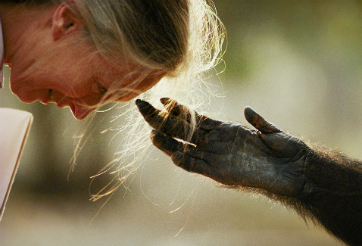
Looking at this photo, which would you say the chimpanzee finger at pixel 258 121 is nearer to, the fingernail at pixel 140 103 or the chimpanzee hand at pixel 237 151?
the chimpanzee hand at pixel 237 151

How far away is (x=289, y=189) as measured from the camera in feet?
3.41

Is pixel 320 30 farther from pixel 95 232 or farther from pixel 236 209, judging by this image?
pixel 95 232

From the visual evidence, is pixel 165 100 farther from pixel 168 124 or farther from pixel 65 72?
pixel 65 72

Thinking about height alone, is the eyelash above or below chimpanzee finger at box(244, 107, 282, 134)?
below

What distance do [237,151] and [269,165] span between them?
10 cm

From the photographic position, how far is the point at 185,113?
1069mm

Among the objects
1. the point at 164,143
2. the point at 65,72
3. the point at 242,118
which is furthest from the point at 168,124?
the point at 242,118

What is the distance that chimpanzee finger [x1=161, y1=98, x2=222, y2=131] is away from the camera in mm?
1055

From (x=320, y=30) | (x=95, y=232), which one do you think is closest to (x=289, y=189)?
(x=95, y=232)

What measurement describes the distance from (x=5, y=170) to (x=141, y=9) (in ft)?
1.73

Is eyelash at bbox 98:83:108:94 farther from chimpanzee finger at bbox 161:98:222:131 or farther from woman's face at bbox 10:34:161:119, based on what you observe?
chimpanzee finger at bbox 161:98:222:131

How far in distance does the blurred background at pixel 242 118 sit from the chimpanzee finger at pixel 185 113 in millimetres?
2024

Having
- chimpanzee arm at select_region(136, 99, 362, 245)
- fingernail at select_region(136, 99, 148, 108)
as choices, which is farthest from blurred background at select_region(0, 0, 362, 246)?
fingernail at select_region(136, 99, 148, 108)

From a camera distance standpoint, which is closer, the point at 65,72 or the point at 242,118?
the point at 65,72
